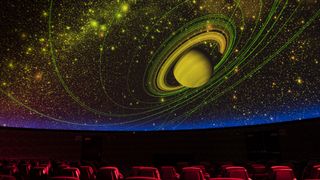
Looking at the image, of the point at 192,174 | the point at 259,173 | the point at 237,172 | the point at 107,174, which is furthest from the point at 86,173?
the point at 259,173

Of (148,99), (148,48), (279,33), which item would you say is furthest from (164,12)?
(148,99)

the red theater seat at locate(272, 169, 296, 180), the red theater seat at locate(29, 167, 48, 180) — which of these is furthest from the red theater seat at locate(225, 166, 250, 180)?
the red theater seat at locate(29, 167, 48, 180)

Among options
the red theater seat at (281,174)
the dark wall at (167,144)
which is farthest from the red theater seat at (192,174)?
the dark wall at (167,144)

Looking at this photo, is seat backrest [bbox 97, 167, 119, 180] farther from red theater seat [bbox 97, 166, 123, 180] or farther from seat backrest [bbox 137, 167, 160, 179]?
seat backrest [bbox 137, 167, 160, 179]

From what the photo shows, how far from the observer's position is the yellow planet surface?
42.8 ft

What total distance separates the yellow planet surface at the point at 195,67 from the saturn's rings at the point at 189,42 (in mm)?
250

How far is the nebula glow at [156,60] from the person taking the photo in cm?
1045

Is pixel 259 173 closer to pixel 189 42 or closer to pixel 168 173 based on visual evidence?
pixel 168 173

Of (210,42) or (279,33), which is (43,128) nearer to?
(210,42)

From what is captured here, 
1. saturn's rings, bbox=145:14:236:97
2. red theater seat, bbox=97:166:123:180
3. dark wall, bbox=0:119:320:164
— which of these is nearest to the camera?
red theater seat, bbox=97:166:123:180

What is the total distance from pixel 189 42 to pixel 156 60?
6.28 ft

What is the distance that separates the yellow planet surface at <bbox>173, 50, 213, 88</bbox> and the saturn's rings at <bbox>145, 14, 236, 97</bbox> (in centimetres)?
25

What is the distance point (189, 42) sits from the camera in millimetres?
12539

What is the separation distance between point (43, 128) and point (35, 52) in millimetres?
9105
